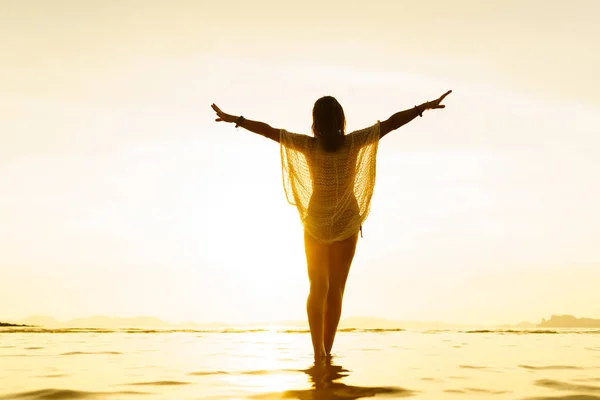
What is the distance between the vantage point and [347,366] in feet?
20.6

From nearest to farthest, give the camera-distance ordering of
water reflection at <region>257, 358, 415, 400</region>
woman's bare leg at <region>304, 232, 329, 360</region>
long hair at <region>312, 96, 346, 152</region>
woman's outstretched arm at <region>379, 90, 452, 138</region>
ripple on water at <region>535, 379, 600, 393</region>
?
water reflection at <region>257, 358, 415, 400</region>
ripple on water at <region>535, 379, 600, 393</region>
woman's bare leg at <region>304, 232, 329, 360</region>
long hair at <region>312, 96, 346, 152</region>
woman's outstretched arm at <region>379, 90, 452, 138</region>

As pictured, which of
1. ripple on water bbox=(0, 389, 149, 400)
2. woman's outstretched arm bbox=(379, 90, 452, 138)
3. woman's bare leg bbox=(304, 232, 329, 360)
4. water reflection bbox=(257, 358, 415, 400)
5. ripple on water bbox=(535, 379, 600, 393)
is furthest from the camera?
woman's outstretched arm bbox=(379, 90, 452, 138)

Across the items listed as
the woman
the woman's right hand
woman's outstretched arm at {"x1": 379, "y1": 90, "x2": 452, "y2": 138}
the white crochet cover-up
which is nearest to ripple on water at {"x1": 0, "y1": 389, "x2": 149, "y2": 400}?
the woman

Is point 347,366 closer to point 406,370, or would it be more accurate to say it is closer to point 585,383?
point 406,370

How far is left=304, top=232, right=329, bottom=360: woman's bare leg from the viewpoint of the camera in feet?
20.9

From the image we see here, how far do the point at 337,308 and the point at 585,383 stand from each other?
2626 millimetres

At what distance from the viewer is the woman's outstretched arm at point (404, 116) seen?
7.01 meters

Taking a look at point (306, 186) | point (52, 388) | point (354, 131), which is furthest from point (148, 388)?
point (354, 131)

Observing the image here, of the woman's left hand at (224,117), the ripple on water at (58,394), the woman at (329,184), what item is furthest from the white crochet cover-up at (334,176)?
the ripple on water at (58,394)

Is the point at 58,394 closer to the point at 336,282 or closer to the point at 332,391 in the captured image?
the point at 332,391

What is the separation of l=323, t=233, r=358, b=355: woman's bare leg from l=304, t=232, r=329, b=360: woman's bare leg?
10 cm

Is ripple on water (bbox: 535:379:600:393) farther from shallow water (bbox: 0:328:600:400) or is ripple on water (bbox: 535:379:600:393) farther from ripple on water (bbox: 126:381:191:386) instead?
ripple on water (bbox: 126:381:191:386)

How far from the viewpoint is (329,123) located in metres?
6.78

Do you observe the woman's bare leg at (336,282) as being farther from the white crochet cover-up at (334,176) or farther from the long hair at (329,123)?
the long hair at (329,123)
